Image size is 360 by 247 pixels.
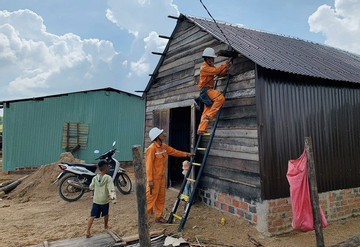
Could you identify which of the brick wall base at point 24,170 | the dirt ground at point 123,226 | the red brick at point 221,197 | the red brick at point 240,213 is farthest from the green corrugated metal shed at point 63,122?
the red brick at point 240,213

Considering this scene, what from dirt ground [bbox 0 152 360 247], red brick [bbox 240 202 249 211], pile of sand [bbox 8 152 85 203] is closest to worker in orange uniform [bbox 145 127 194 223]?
dirt ground [bbox 0 152 360 247]

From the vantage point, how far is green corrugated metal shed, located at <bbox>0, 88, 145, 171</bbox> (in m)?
11.4

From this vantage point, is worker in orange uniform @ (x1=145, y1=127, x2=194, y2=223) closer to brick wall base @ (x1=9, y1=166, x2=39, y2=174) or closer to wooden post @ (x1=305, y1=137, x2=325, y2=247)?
wooden post @ (x1=305, y1=137, x2=325, y2=247)

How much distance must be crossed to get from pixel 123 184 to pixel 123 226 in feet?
9.85

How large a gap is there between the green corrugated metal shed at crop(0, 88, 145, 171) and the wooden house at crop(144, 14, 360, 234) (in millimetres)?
8322

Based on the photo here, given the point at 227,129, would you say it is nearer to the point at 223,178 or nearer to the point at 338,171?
the point at 223,178

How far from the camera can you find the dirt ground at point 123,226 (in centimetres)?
422

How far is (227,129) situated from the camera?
527 centimetres

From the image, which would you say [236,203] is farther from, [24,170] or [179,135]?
[24,170]

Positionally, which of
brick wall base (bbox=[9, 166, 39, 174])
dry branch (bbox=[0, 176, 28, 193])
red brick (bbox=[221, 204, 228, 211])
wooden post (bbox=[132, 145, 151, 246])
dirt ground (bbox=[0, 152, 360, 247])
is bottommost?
dirt ground (bbox=[0, 152, 360, 247])

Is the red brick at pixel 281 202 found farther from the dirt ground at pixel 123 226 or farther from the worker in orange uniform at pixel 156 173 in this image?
the worker in orange uniform at pixel 156 173

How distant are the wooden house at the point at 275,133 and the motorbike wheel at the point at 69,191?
11.3ft

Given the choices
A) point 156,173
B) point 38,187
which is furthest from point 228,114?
point 38,187

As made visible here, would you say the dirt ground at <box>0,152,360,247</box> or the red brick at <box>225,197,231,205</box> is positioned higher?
the red brick at <box>225,197,231,205</box>
